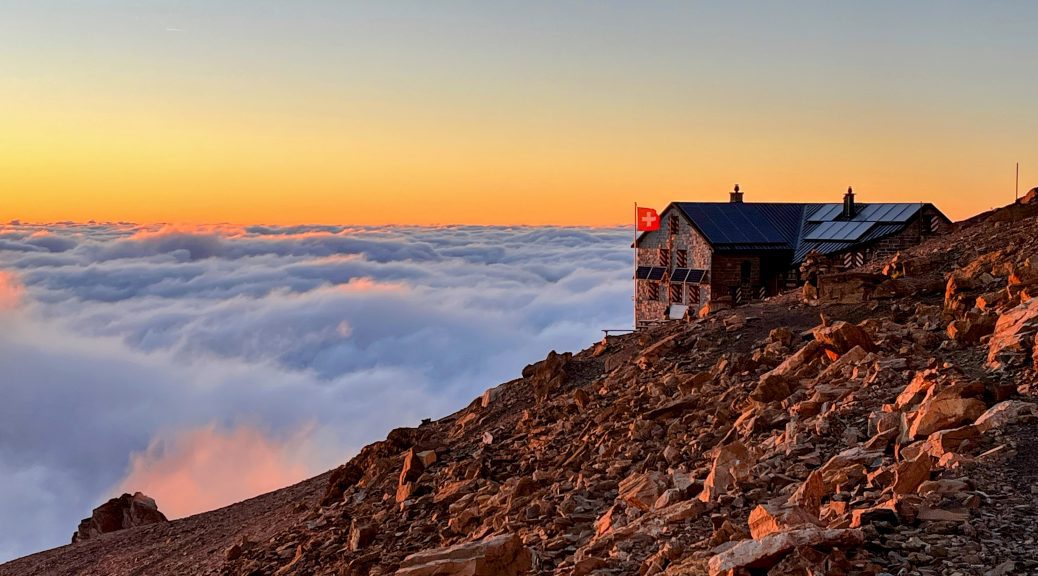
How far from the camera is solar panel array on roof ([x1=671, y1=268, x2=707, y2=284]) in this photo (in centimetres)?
4803

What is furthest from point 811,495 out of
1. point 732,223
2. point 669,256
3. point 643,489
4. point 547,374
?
point 669,256

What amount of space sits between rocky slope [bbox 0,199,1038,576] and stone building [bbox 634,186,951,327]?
19.4m

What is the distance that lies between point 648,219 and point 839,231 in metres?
10.6

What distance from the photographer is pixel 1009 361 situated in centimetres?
1348

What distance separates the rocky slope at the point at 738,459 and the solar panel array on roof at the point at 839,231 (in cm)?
1972

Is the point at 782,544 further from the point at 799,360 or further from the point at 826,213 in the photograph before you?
the point at 826,213

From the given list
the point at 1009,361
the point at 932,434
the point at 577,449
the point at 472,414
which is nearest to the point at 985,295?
the point at 1009,361

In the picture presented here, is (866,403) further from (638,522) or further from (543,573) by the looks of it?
(543,573)

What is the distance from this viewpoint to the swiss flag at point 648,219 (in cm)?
5147

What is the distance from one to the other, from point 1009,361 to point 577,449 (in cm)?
789

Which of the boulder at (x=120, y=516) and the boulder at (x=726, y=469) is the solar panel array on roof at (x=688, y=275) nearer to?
the boulder at (x=120, y=516)

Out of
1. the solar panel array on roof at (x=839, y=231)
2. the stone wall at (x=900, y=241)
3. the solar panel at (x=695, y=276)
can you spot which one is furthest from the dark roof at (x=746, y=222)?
the stone wall at (x=900, y=241)

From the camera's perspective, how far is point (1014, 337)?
14109 mm

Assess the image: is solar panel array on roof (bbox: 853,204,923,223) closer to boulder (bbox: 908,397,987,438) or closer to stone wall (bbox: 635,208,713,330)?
stone wall (bbox: 635,208,713,330)
